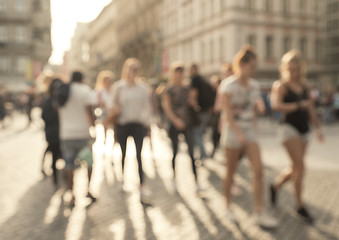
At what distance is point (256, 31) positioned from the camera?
36406 mm

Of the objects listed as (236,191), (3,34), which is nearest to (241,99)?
(236,191)

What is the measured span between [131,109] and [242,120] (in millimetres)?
1811

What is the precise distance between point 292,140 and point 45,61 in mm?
60134

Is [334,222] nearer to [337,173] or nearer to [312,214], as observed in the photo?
[312,214]

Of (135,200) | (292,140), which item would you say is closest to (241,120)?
(292,140)

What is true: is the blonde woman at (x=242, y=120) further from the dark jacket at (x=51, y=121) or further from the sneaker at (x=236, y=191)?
the dark jacket at (x=51, y=121)

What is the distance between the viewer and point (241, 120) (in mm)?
5410

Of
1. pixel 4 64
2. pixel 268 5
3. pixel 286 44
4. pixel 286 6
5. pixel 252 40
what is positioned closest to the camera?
pixel 252 40

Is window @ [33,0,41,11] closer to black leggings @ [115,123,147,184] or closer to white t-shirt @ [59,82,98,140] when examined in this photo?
black leggings @ [115,123,147,184]

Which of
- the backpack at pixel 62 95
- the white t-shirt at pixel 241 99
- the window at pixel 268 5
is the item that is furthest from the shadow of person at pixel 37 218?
the window at pixel 268 5

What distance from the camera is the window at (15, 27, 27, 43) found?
60.6 metres

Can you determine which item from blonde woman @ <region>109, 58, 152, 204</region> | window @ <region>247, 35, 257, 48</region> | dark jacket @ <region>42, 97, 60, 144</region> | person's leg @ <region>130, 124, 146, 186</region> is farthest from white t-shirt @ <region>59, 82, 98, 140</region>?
window @ <region>247, 35, 257, 48</region>

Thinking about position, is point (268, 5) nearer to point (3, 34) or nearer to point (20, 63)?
point (20, 63)

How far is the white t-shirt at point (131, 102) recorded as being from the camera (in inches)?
263
